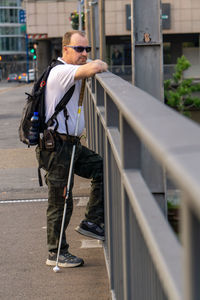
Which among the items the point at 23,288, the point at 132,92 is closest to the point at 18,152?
the point at 23,288

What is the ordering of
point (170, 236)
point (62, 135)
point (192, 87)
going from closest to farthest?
point (170, 236)
point (62, 135)
point (192, 87)

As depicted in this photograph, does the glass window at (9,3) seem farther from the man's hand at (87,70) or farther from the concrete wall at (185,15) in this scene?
the man's hand at (87,70)

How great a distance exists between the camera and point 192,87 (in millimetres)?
63062

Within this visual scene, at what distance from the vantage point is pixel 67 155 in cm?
511

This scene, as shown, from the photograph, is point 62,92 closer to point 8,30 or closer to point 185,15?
point 185,15

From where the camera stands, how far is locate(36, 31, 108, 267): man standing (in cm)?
496

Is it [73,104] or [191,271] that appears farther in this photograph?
[73,104]

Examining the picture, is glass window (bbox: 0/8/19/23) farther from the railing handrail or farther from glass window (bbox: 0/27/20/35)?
the railing handrail

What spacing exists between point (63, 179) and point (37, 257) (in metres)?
0.73

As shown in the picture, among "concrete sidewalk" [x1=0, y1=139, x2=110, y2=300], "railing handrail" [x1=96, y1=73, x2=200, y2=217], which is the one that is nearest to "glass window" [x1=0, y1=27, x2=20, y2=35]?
"concrete sidewalk" [x1=0, y1=139, x2=110, y2=300]

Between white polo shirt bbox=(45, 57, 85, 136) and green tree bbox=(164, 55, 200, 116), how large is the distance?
5421cm

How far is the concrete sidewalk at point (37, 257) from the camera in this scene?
4.60m

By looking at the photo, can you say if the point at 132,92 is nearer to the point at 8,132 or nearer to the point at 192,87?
the point at 8,132

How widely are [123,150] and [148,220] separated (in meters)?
0.71
